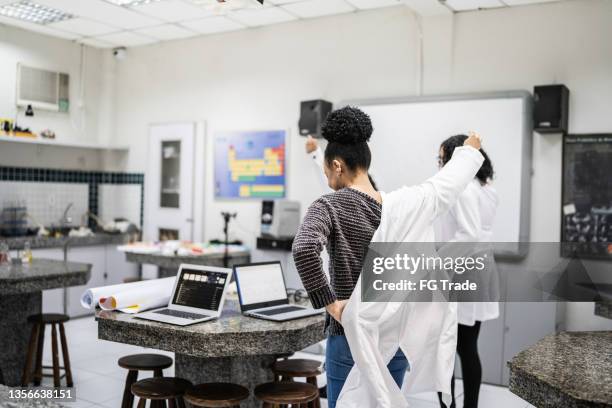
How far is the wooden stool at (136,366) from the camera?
2.85m

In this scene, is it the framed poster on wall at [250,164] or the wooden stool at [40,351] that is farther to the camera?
the framed poster on wall at [250,164]

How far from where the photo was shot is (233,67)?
21.0 feet

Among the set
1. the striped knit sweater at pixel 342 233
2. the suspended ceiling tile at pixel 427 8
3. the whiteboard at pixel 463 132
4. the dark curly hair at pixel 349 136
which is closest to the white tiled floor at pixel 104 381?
the whiteboard at pixel 463 132

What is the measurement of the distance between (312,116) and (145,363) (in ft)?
10.3

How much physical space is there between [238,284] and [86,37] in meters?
5.03

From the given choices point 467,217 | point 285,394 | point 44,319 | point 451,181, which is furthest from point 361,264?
point 44,319

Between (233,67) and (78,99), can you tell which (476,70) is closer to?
(233,67)

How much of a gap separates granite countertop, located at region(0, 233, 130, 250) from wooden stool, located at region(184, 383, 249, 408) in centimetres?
384

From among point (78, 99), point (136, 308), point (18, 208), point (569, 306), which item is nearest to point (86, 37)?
point (78, 99)

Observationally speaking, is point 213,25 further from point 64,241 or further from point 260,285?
point 260,285

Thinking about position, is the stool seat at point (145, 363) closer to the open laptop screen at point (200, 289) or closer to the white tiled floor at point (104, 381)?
the open laptop screen at point (200, 289)

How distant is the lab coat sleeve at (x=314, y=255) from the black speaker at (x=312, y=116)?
364cm

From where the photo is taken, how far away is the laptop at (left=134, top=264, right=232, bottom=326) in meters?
2.65

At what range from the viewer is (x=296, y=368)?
296 cm
